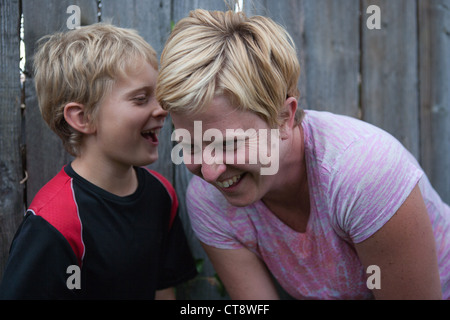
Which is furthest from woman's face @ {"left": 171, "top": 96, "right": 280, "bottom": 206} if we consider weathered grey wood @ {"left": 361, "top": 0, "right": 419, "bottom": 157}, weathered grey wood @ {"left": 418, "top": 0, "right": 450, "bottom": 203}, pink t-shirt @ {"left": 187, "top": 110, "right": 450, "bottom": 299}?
weathered grey wood @ {"left": 418, "top": 0, "right": 450, "bottom": 203}

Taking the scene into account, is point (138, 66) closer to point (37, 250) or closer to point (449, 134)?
point (37, 250)

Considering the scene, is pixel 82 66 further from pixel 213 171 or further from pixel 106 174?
pixel 213 171

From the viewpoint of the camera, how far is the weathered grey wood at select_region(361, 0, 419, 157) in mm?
2330

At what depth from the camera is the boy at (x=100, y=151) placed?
1.60 m

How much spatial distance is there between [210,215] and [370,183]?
69cm

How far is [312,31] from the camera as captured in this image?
220 cm

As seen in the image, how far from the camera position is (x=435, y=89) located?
248 cm

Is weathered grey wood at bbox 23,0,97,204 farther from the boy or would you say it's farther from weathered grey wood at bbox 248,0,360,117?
weathered grey wood at bbox 248,0,360,117

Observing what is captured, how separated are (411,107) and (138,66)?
5.11 feet

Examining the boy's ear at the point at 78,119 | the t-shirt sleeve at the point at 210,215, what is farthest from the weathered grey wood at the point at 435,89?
the boy's ear at the point at 78,119

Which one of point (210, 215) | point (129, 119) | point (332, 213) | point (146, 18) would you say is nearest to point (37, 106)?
point (129, 119)

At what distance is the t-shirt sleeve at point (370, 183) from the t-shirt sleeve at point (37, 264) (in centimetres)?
97

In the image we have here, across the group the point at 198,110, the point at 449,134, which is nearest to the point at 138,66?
the point at 198,110
